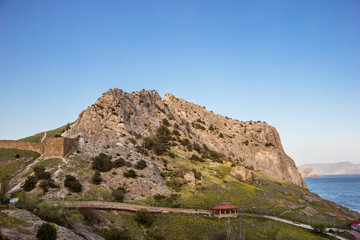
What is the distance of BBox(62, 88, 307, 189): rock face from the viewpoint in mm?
59594

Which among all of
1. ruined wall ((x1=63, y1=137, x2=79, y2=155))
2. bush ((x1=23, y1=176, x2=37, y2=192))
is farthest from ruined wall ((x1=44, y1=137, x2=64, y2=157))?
bush ((x1=23, y1=176, x2=37, y2=192))

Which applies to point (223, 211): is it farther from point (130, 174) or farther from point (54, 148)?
point (54, 148)

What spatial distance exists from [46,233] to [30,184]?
24454 mm

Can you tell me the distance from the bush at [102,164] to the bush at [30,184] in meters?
11.2

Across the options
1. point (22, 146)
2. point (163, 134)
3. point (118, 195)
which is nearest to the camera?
point (118, 195)

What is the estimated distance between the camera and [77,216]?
75.9 feet

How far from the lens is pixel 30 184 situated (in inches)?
1437

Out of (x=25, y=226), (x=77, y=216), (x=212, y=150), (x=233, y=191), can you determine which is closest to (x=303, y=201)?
(x=233, y=191)

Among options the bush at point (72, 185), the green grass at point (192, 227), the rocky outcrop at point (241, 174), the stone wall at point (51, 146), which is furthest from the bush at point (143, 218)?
the rocky outcrop at point (241, 174)

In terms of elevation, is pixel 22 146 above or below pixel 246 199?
above

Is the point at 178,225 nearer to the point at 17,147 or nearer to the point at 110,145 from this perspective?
the point at 110,145

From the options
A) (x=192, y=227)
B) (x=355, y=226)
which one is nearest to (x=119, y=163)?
(x=192, y=227)

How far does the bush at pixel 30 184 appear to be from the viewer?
36.1m

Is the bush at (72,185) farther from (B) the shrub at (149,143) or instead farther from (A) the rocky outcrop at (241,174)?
(A) the rocky outcrop at (241,174)
